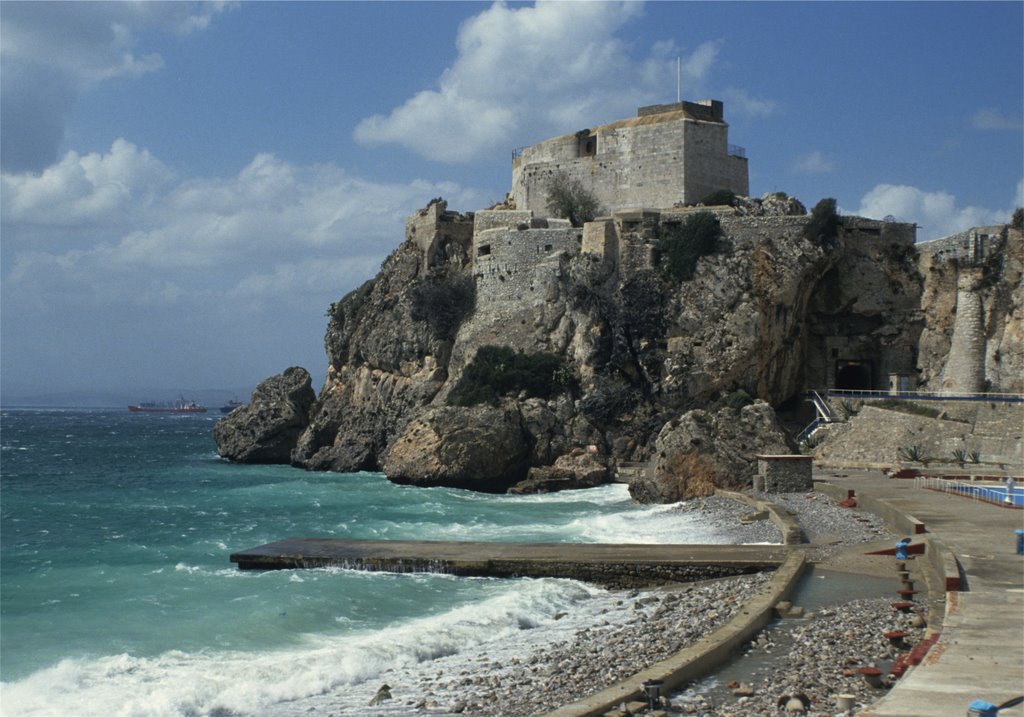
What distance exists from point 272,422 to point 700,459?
26551mm

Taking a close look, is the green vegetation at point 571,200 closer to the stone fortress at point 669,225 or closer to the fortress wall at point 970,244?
the stone fortress at point 669,225

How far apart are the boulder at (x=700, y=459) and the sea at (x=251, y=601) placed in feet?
3.12

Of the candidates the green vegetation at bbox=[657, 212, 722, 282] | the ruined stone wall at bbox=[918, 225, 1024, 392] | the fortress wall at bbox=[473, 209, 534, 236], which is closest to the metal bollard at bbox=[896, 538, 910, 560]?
the ruined stone wall at bbox=[918, 225, 1024, 392]

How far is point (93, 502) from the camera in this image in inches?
1275

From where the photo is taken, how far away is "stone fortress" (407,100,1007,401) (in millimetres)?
35344

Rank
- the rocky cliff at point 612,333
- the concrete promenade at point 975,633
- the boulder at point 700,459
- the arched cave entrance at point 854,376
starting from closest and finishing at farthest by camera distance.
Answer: the concrete promenade at point 975,633 → the boulder at point 700,459 → the rocky cliff at point 612,333 → the arched cave entrance at point 854,376

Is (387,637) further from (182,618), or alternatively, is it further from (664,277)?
(664,277)

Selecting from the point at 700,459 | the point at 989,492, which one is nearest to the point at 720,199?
the point at 700,459

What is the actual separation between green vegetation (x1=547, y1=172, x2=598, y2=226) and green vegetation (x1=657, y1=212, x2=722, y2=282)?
494 cm

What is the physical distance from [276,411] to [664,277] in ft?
69.4

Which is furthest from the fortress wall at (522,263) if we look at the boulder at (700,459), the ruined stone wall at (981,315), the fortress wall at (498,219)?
the ruined stone wall at (981,315)

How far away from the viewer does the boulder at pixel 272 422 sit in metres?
47.2

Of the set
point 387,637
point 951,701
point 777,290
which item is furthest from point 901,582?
point 777,290

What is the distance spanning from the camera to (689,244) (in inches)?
1403
